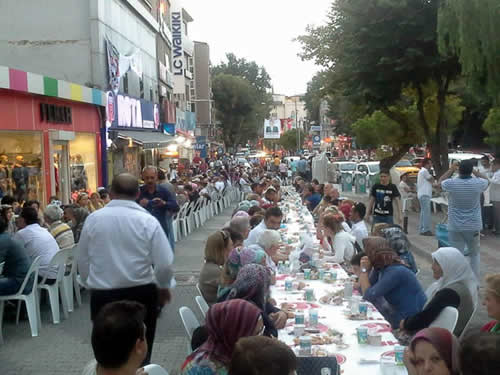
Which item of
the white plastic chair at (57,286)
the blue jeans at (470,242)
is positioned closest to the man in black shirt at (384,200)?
the blue jeans at (470,242)

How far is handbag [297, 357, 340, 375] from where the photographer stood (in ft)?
12.0

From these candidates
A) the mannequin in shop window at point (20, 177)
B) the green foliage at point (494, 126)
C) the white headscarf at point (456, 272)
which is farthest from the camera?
the green foliage at point (494, 126)

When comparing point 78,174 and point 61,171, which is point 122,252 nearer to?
point 61,171

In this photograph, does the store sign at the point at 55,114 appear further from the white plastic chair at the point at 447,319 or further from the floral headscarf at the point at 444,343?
the floral headscarf at the point at 444,343

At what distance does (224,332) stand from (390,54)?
17.6 meters

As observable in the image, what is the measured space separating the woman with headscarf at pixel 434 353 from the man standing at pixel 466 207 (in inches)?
223

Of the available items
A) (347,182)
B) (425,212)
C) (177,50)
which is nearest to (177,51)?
(177,50)

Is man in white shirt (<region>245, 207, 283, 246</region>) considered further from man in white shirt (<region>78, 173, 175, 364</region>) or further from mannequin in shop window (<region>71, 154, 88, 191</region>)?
mannequin in shop window (<region>71, 154, 88, 191</region>)

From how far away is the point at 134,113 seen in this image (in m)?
25.2

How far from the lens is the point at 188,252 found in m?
13.3

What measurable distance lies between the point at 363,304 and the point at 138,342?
100 inches

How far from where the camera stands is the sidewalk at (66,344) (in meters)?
6.14

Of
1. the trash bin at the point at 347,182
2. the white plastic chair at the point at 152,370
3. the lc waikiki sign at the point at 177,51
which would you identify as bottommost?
the trash bin at the point at 347,182

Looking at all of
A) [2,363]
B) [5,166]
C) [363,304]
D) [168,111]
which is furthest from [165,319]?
[168,111]
